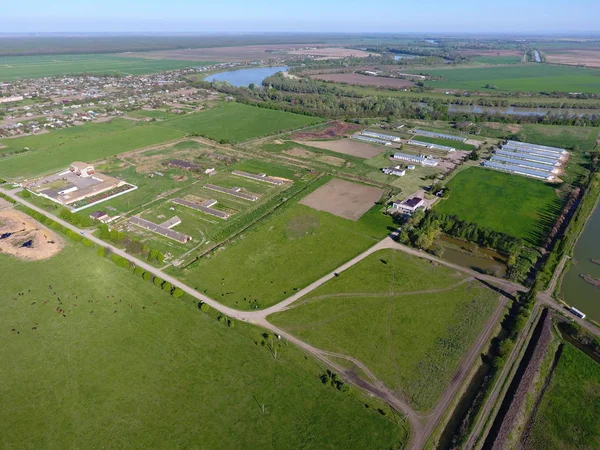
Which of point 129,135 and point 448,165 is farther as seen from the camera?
point 129,135

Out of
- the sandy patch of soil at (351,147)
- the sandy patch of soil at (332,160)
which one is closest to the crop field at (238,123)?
the sandy patch of soil at (351,147)

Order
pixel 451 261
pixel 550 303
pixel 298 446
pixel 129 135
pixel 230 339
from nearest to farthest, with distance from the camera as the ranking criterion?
1. pixel 298 446
2. pixel 230 339
3. pixel 550 303
4. pixel 451 261
5. pixel 129 135

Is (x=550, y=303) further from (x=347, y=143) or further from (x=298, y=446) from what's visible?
(x=347, y=143)

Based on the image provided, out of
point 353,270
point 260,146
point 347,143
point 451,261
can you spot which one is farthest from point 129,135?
point 451,261

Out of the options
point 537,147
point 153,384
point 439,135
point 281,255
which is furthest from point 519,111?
point 153,384

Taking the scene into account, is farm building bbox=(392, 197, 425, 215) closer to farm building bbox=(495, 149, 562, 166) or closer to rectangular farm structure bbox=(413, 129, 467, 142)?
farm building bbox=(495, 149, 562, 166)

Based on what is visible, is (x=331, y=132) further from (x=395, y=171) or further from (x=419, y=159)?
(x=395, y=171)

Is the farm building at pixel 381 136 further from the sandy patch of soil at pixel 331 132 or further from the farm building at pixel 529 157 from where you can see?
the farm building at pixel 529 157
